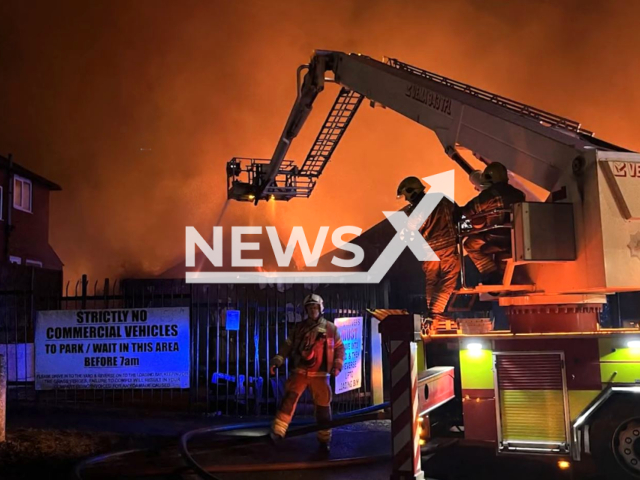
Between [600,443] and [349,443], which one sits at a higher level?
[600,443]

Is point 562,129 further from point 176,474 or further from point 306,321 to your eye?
point 176,474

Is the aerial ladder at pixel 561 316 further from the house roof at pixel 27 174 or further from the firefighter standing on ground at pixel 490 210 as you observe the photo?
the house roof at pixel 27 174

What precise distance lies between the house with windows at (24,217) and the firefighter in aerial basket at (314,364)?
60.3 feet

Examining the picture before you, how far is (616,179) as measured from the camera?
4590 millimetres

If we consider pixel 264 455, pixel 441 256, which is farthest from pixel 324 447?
pixel 441 256

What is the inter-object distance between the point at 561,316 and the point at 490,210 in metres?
1.24

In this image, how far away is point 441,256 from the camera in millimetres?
6797

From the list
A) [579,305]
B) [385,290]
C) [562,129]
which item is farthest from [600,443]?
[385,290]

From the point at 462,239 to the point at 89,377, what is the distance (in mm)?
6487

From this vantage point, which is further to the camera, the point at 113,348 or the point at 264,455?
the point at 113,348

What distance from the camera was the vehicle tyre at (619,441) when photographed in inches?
183

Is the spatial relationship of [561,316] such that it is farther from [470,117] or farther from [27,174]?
[27,174]

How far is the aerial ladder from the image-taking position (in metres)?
4.61

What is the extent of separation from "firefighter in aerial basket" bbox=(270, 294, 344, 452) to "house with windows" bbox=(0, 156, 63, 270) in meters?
18.4
